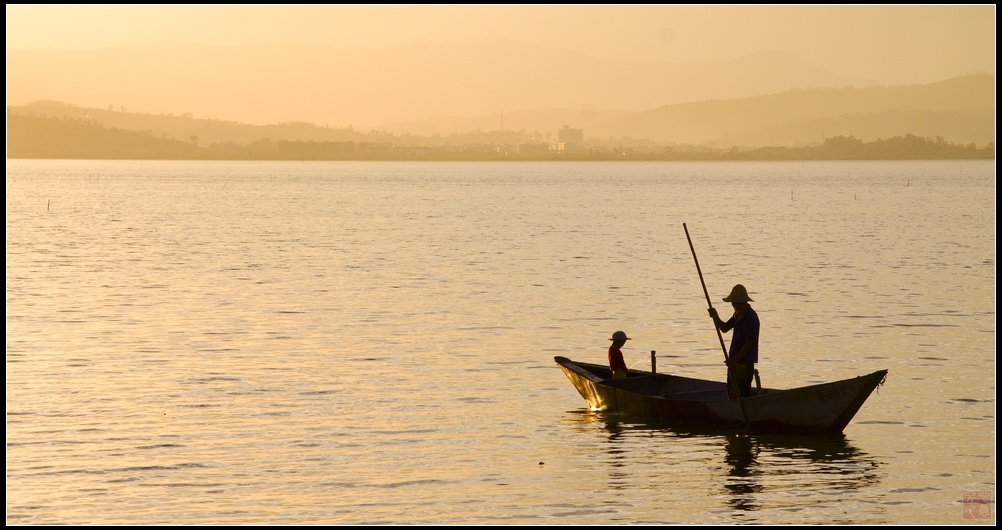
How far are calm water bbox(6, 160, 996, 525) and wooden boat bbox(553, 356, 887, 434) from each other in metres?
0.43

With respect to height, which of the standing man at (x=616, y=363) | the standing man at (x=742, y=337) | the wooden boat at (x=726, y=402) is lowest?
the wooden boat at (x=726, y=402)

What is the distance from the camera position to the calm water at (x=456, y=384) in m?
19.1

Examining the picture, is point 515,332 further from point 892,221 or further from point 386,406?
point 892,221

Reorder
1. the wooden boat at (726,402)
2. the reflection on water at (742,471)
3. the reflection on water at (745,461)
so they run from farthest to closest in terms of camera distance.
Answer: the wooden boat at (726,402) → the reflection on water at (745,461) → the reflection on water at (742,471)


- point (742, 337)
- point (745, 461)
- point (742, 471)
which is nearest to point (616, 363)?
point (742, 337)

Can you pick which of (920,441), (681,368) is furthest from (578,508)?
(681,368)

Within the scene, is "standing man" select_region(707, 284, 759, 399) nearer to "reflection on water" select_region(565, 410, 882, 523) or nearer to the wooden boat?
the wooden boat

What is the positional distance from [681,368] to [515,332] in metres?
6.76

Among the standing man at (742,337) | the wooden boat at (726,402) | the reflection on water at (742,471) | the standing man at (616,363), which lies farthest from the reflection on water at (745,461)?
the standing man at (742,337)

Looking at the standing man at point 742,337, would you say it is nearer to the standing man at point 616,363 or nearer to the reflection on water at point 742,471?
the reflection on water at point 742,471

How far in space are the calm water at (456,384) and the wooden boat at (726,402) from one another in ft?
1.40

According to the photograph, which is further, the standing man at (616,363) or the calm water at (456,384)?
the standing man at (616,363)

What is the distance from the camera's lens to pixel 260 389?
90.0ft

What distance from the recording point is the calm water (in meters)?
19.1
